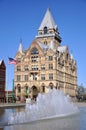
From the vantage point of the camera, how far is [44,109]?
155 ft

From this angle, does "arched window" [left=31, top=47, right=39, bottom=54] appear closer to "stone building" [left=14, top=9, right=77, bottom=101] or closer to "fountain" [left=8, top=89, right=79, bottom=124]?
"stone building" [left=14, top=9, right=77, bottom=101]

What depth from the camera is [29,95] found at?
13762 centimetres

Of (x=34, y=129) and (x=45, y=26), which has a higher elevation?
(x=45, y=26)

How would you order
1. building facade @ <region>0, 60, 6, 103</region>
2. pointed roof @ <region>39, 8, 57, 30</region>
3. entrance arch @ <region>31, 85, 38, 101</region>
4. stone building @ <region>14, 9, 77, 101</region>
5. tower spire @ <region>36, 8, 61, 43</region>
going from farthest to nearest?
1. pointed roof @ <region>39, 8, 57, 30</region>
2. tower spire @ <region>36, 8, 61, 43</region>
3. entrance arch @ <region>31, 85, 38, 101</region>
4. stone building @ <region>14, 9, 77, 101</region>
5. building facade @ <region>0, 60, 6, 103</region>

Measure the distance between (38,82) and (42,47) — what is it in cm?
1571

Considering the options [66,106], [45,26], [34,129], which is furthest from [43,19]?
[34,129]

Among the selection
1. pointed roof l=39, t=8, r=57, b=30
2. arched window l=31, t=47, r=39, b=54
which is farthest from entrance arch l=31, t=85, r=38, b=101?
pointed roof l=39, t=8, r=57, b=30

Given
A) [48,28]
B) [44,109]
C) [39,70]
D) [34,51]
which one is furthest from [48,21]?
[44,109]

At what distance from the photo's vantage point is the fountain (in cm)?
3922

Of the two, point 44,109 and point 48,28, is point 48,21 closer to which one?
point 48,28

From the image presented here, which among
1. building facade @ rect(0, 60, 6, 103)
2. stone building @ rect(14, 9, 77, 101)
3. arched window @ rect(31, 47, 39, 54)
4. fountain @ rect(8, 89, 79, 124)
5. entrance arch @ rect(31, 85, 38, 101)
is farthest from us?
arched window @ rect(31, 47, 39, 54)

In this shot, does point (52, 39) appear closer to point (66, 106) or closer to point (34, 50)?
point (34, 50)

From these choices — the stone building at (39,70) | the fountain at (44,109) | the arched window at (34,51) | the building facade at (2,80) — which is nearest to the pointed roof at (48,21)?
the stone building at (39,70)

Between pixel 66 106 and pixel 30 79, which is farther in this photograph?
pixel 30 79
